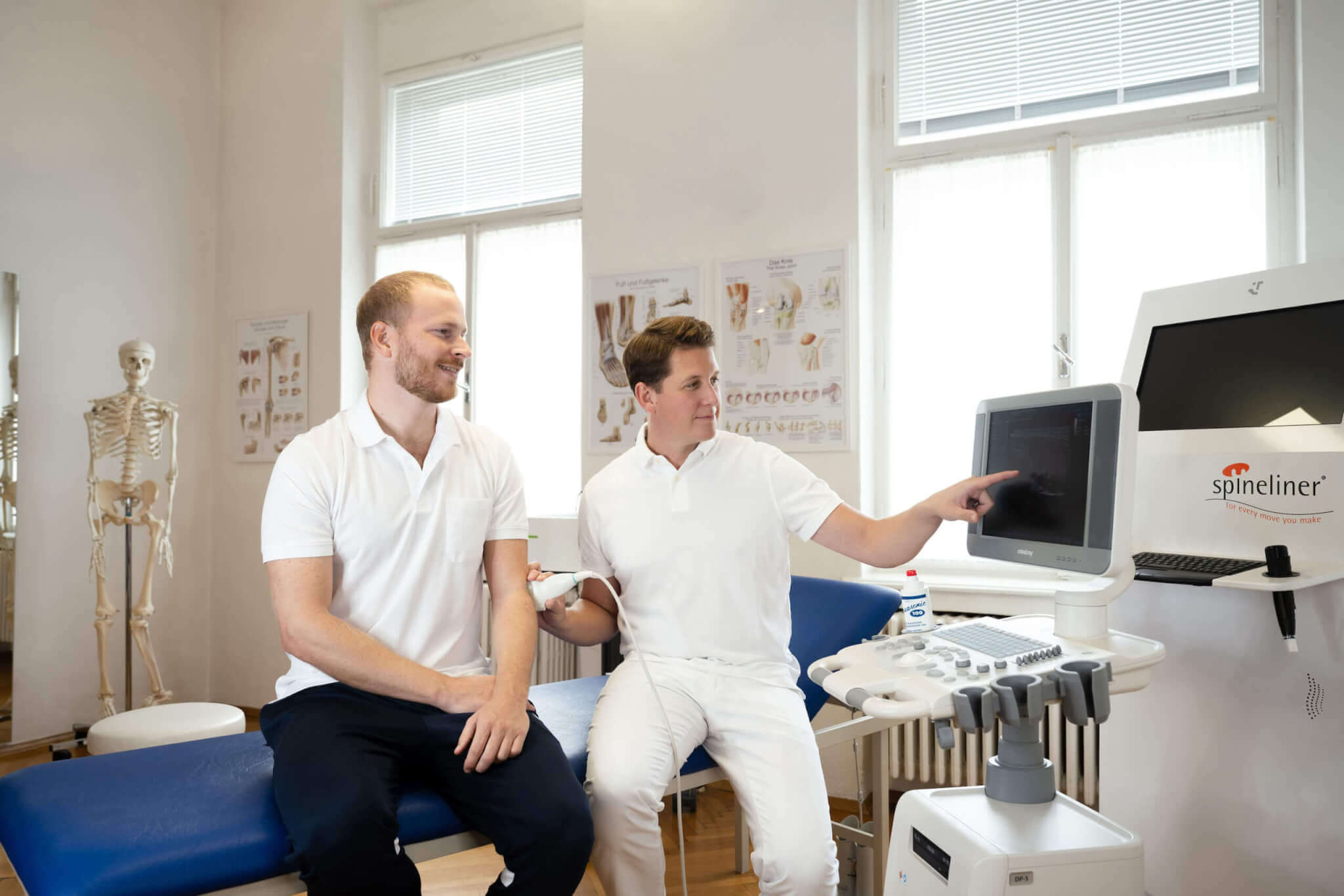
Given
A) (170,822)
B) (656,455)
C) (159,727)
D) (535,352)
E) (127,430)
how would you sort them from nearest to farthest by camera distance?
1. (170,822)
2. (656,455)
3. (159,727)
4. (127,430)
5. (535,352)

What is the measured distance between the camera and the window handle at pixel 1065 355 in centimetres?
297

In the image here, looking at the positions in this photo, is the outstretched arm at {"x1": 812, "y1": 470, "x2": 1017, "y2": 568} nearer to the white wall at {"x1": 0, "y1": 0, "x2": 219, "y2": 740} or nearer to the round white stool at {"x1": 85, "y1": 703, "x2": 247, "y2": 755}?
the round white stool at {"x1": 85, "y1": 703, "x2": 247, "y2": 755}

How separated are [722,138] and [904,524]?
1941 mm

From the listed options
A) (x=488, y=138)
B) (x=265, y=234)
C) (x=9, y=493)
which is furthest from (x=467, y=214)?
(x=9, y=493)

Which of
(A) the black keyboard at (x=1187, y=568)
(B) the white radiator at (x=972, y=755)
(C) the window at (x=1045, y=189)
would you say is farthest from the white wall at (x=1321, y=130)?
(B) the white radiator at (x=972, y=755)

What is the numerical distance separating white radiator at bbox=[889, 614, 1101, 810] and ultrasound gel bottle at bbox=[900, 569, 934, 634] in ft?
2.57

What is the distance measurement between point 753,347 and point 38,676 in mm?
3215

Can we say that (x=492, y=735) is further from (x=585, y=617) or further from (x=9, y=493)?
(x=9, y=493)

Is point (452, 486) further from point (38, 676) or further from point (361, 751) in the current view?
point (38, 676)

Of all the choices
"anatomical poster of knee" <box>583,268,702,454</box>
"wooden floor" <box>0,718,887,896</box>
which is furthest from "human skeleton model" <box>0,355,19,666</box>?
"anatomical poster of knee" <box>583,268,702,454</box>

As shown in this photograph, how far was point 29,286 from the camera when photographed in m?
3.80

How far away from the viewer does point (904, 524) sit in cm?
187

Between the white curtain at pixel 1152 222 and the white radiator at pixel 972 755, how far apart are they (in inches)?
41.4

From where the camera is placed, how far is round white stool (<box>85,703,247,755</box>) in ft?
8.82
